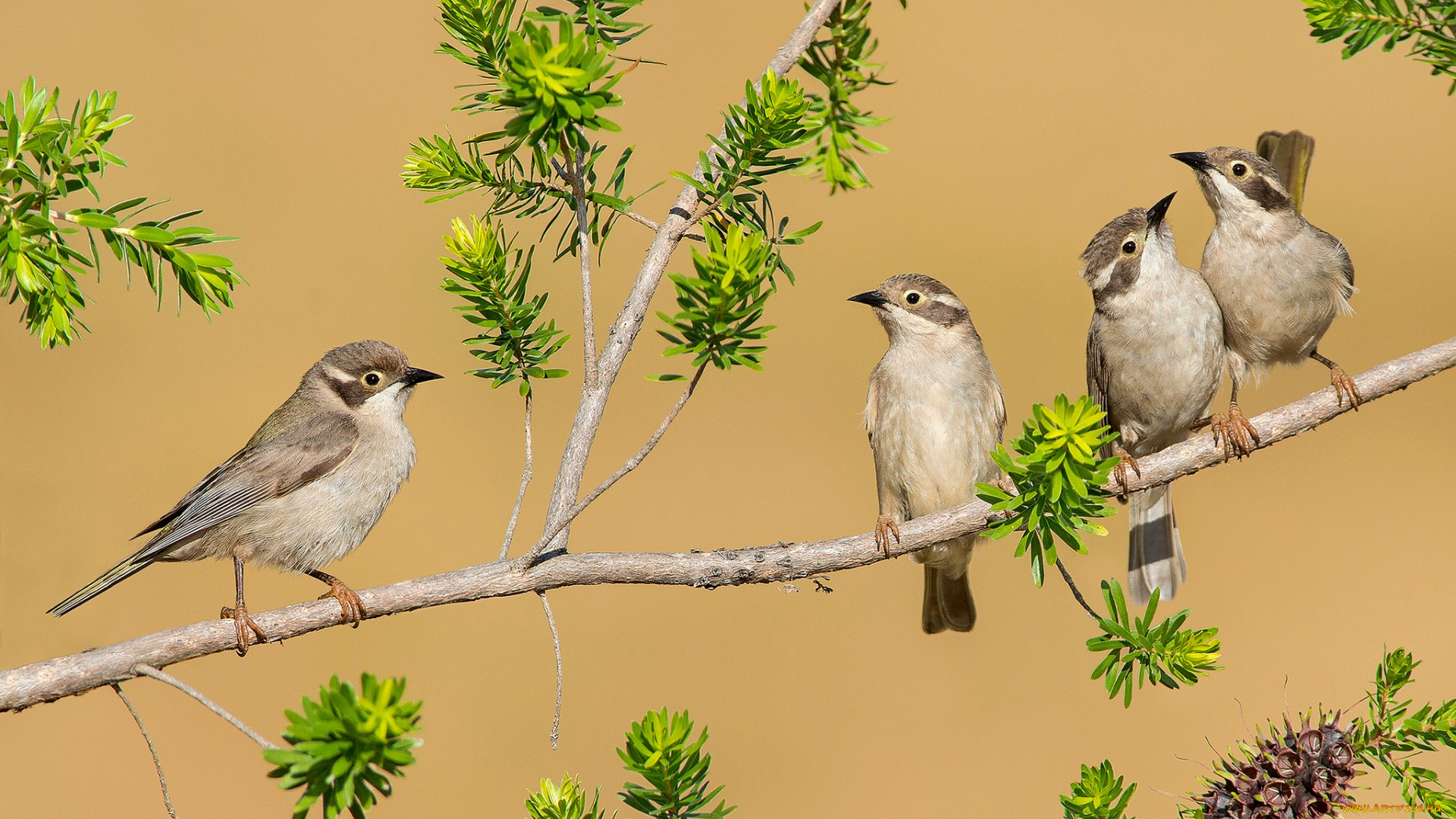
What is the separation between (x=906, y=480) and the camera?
172 inches

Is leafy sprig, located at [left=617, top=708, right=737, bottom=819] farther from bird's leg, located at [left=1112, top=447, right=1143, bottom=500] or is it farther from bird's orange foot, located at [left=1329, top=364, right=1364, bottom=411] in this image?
bird's orange foot, located at [left=1329, top=364, right=1364, bottom=411]

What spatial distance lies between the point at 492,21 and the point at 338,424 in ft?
8.07

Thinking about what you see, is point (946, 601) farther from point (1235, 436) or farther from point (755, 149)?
point (755, 149)

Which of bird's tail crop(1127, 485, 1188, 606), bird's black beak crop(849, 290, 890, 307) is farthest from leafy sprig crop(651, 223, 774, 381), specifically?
bird's tail crop(1127, 485, 1188, 606)

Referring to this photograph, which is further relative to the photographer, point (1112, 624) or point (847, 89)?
point (847, 89)

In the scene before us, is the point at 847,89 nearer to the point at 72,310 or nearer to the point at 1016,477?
the point at 1016,477

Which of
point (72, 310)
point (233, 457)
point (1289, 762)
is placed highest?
point (233, 457)

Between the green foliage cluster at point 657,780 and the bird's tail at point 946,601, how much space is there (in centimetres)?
248

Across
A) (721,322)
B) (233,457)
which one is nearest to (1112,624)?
(721,322)

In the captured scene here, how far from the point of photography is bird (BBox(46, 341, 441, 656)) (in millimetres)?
4129

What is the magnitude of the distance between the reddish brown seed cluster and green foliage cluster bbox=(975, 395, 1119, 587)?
21.6 inches

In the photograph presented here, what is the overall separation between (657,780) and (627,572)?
58 cm

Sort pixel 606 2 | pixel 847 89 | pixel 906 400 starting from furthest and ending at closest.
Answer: pixel 906 400, pixel 847 89, pixel 606 2

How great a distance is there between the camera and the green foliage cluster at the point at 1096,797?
87.0 inches
